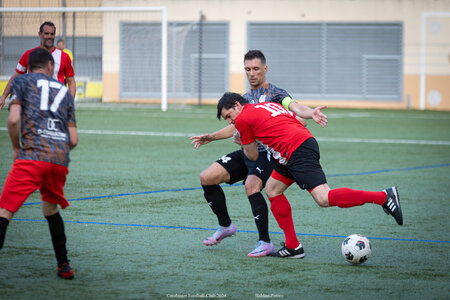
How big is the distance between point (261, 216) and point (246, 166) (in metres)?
0.58

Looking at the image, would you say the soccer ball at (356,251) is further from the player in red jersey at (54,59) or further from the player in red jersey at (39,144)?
the player in red jersey at (54,59)

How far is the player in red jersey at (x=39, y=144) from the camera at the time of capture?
4988mm

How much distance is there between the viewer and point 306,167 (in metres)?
5.82

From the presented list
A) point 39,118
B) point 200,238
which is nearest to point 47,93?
point 39,118

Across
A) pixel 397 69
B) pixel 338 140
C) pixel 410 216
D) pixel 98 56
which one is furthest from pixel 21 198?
pixel 397 69

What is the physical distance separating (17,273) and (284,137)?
232cm

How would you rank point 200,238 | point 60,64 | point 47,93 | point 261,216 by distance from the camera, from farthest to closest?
point 60,64
point 200,238
point 261,216
point 47,93

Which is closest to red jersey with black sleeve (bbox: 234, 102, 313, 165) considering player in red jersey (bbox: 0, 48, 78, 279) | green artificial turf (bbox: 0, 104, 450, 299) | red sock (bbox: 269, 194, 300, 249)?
red sock (bbox: 269, 194, 300, 249)

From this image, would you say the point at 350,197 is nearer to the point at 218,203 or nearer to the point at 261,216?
the point at 261,216

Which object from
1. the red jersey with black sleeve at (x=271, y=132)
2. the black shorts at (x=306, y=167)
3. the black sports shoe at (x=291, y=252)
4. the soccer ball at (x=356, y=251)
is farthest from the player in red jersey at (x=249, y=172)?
the soccer ball at (x=356, y=251)

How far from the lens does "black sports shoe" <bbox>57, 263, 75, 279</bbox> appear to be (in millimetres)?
5152

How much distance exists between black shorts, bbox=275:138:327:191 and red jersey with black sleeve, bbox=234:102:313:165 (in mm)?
48

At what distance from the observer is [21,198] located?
5.00m

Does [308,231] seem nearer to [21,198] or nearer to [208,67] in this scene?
[21,198]
